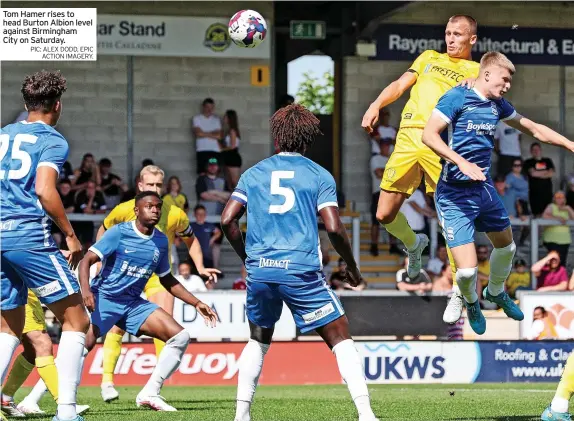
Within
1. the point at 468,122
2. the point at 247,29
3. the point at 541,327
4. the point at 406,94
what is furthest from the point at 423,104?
the point at 406,94

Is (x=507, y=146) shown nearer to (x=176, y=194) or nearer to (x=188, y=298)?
(x=176, y=194)

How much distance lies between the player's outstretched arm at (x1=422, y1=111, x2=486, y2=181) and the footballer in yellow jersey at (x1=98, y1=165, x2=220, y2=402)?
3.13m

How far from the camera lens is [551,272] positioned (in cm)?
2052

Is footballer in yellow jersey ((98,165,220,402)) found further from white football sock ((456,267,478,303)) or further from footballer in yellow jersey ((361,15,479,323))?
white football sock ((456,267,478,303))

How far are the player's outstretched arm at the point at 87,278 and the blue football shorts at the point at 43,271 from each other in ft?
3.84

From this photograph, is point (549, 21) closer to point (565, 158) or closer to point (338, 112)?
point (565, 158)

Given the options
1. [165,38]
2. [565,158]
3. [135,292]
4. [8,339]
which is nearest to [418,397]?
[135,292]

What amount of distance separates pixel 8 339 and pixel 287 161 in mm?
2570

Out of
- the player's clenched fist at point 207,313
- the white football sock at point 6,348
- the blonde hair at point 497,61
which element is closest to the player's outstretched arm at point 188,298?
the player's clenched fist at point 207,313

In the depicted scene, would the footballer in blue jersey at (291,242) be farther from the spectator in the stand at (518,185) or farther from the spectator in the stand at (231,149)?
the spectator in the stand at (518,185)

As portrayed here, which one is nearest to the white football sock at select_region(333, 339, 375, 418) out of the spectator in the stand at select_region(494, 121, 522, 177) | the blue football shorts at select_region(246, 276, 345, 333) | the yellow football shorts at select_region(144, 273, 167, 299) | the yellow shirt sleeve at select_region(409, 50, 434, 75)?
the blue football shorts at select_region(246, 276, 345, 333)

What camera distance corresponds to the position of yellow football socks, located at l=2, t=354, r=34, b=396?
10.8m

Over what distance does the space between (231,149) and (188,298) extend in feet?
38.8

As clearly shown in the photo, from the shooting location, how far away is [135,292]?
37.1 ft
